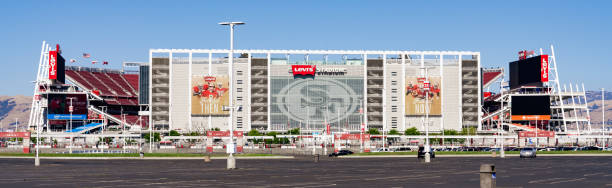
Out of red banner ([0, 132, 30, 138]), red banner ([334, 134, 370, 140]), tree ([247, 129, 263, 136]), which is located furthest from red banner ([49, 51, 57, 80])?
red banner ([334, 134, 370, 140])

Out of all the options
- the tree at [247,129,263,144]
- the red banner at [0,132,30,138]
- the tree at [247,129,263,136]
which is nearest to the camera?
the red banner at [0,132,30,138]

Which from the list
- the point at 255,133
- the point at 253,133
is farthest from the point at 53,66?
the point at 255,133

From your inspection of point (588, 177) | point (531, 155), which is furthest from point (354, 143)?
point (588, 177)

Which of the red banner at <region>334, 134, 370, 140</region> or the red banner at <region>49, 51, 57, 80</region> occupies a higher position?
the red banner at <region>49, 51, 57, 80</region>

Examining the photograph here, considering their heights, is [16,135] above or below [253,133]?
above

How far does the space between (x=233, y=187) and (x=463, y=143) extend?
158 metres

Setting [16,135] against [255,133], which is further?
[255,133]

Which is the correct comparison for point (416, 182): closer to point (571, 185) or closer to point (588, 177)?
point (571, 185)

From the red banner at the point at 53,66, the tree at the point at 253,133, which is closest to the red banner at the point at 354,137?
the tree at the point at 253,133

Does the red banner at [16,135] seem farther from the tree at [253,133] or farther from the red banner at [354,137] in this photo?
the tree at [253,133]

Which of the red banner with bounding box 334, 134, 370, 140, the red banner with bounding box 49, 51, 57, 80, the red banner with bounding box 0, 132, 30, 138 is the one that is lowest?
the red banner with bounding box 334, 134, 370, 140

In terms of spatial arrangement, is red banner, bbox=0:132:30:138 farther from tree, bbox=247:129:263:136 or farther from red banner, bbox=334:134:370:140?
tree, bbox=247:129:263:136

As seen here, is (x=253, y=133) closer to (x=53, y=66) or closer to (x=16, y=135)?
(x=53, y=66)

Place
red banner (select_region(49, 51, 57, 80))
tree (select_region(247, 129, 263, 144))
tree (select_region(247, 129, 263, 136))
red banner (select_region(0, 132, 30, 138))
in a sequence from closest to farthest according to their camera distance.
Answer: red banner (select_region(0, 132, 30, 138))
tree (select_region(247, 129, 263, 144))
tree (select_region(247, 129, 263, 136))
red banner (select_region(49, 51, 57, 80))
